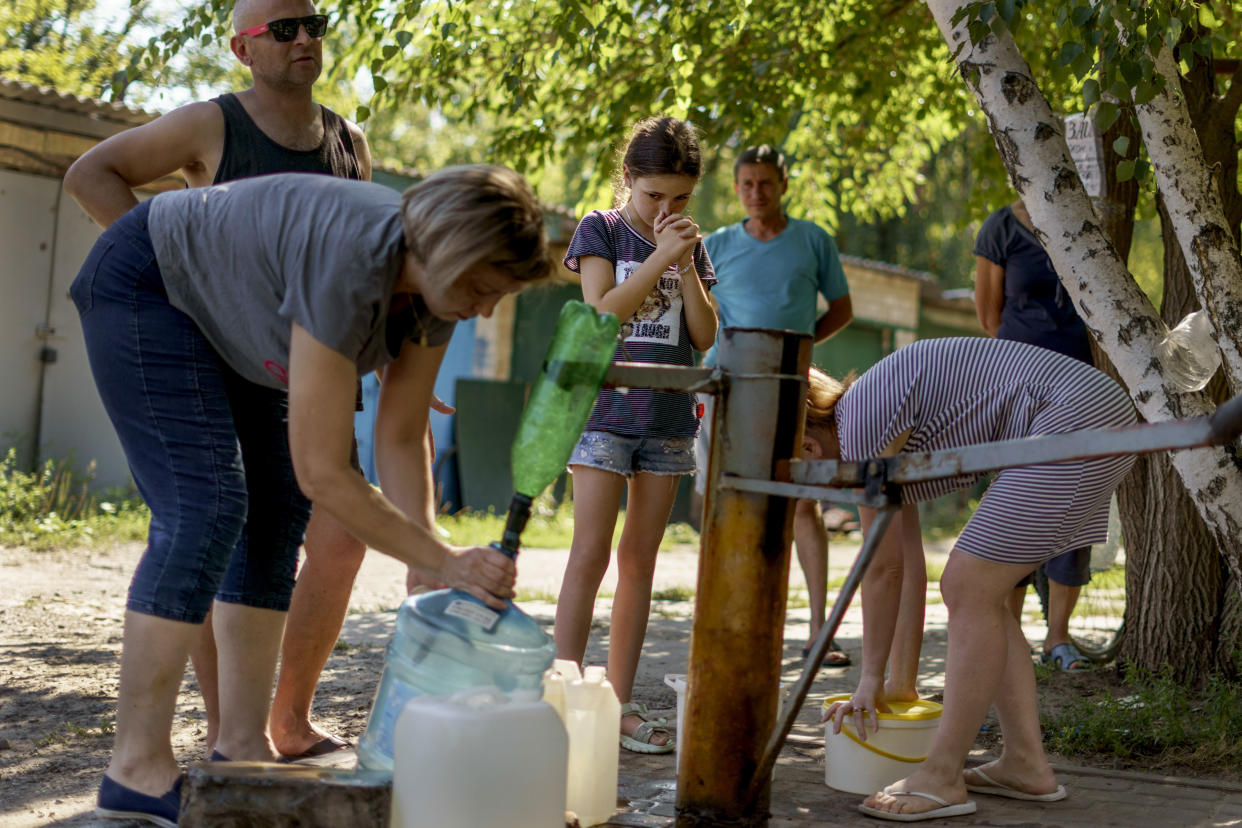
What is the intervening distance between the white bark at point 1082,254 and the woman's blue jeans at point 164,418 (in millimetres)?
2371

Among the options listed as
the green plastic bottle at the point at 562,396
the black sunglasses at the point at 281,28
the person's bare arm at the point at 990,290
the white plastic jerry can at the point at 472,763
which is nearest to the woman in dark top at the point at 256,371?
the green plastic bottle at the point at 562,396

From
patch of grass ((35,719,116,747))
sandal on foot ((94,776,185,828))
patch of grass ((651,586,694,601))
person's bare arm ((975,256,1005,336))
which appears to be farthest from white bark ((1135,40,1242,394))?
patch of grass ((651,586,694,601))

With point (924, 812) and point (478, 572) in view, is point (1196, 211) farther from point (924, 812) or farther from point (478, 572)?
point (478, 572)

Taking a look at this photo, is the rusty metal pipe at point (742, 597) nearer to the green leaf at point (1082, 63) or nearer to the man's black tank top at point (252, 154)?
the man's black tank top at point (252, 154)

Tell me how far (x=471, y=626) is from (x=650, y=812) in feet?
2.48

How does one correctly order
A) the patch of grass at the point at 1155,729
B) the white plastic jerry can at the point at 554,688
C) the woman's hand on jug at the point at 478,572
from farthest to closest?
the patch of grass at the point at 1155,729
the white plastic jerry can at the point at 554,688
the woman's hand on jug at the point at 478,572

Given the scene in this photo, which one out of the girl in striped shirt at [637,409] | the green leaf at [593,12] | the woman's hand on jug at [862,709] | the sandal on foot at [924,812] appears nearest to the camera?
the sandal on foot at [924,812]

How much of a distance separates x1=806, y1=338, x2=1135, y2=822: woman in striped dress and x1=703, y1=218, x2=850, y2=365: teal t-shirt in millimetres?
1857

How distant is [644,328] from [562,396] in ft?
4.46

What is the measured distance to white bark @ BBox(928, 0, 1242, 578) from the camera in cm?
358

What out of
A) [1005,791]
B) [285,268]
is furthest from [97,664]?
[1005,791]

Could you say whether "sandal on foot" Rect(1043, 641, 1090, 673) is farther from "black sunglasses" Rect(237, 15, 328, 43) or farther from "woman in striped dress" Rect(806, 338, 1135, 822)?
"black sunglasses" Rect(237, 15, 328, 43)

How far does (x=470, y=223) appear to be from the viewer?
2.20 m

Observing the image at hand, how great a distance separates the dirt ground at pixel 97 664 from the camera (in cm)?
305
